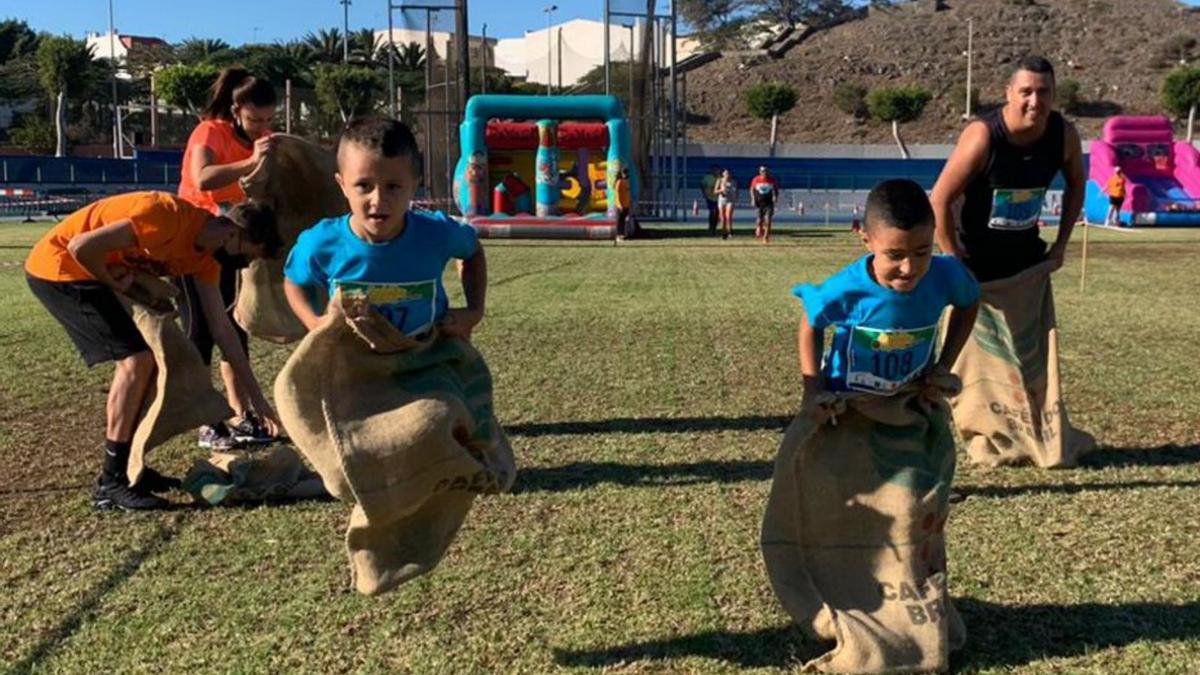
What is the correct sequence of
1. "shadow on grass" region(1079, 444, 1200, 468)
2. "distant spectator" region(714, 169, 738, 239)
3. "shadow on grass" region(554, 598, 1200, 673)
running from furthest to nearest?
"distant spectator" region(714, 169, 738, 239) < "shadow on grass" region(1079, 444, 1200, 468) < "shadow on grass" region(554, 598, 1200, 673)

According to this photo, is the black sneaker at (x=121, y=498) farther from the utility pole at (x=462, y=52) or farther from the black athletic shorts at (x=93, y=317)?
the utility pole at (x=462, y=52)

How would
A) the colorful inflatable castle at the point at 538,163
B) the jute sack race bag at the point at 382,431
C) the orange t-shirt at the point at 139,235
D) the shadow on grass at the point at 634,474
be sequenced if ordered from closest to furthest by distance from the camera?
the jute sack race bag at the point at 382,431, the orange t-shirt at the point at 139,235, the shadow on grass at the point at 634,474, the colorful inflatable castle at the point at 538,163

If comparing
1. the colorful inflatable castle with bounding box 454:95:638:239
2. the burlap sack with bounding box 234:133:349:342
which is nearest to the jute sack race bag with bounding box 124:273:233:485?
the burlap sack with bounding box 234:133:349:342

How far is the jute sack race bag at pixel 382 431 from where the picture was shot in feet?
10.3

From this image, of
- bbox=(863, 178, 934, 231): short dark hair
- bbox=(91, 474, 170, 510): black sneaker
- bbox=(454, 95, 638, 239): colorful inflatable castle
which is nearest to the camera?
bbox=(863, 178, 934, 231): short dark hair

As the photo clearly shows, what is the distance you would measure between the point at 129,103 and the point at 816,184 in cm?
4867

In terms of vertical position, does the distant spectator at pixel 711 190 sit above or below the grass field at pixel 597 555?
above

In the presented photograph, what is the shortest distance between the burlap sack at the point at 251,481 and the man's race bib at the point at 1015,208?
3375 millimetres

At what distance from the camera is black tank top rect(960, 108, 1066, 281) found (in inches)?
212

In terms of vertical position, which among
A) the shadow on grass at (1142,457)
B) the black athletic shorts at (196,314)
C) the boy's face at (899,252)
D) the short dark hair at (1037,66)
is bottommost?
the shadow on grass at (1142,457)

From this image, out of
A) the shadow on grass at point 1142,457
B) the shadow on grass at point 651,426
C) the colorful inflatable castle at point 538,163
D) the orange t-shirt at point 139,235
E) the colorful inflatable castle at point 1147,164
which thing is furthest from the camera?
the colorful inflatable castle at point 1147,164

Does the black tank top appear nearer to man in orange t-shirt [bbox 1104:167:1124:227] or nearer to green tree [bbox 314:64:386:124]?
man in orange t-shirt [bbox 1104:167:1124:227]

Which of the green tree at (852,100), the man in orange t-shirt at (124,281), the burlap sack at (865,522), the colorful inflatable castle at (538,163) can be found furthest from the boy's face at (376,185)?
the green tree at (852,100)

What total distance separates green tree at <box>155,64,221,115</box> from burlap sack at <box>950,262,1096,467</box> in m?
61.0
